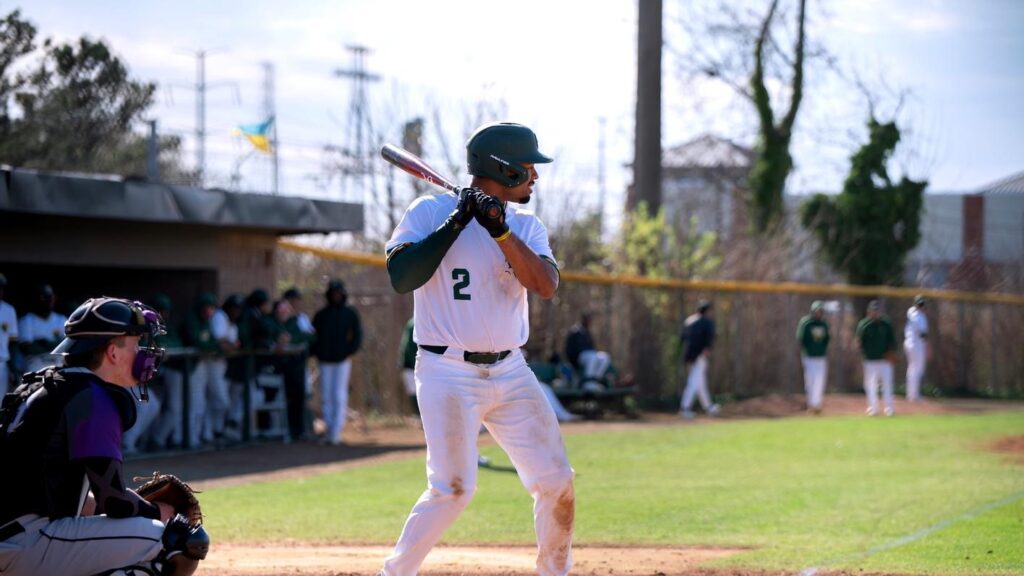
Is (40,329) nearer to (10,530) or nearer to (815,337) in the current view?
(10,530)

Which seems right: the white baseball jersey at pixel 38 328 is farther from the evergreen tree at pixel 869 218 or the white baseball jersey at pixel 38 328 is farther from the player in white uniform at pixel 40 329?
the evergreen tree at pixel 869 218

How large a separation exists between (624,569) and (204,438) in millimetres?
9297

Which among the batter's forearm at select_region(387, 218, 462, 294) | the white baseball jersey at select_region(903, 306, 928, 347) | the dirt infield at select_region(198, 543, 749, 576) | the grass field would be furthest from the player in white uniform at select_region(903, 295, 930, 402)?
the batter's forearm at select_region(387, 218, 462, 294)

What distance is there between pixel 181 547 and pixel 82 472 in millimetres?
429

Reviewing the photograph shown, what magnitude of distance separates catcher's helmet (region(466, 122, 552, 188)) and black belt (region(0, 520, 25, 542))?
7.74ft

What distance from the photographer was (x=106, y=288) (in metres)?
17.5

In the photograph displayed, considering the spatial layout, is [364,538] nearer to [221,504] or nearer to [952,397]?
[221,504]

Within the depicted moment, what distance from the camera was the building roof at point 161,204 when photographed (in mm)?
12805

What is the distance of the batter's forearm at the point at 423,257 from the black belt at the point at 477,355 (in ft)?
1.05

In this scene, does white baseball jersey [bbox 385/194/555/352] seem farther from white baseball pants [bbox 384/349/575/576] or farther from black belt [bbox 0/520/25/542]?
black belt [bbox 0/520/25/542]

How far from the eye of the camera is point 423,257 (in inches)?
200

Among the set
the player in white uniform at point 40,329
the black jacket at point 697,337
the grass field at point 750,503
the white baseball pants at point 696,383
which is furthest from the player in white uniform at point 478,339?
the white baseball pants at point 696,383

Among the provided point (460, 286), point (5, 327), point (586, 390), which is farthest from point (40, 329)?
point (586, 390)

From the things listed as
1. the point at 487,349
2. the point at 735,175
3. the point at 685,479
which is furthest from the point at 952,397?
the point at 487,349
